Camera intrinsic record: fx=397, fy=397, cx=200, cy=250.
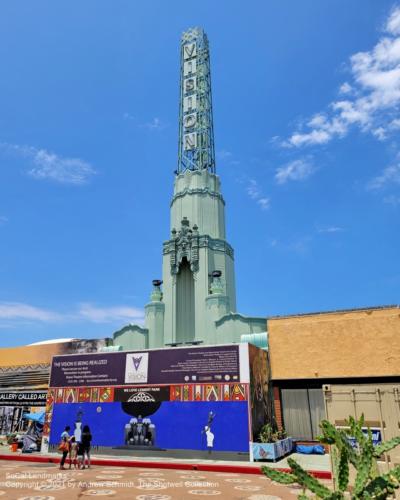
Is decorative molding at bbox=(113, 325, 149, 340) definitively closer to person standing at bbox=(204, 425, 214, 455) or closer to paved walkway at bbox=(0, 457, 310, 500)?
person standing at bbox=(204, 425, 214, 455)

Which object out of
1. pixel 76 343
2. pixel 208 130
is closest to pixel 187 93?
pixel 208 130

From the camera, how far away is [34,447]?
2377 centimetres

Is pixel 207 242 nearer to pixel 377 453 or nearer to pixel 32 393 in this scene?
pixel 32 393

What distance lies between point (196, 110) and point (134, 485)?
37.3 meters

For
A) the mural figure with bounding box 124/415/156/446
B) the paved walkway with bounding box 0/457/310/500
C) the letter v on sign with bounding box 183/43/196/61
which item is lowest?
the paved walkway with bounding box 0/457/310/500

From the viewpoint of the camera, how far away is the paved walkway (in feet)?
35.7

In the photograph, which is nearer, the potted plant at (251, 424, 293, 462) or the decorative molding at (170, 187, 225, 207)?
the potted plant at (251, 424, 293, 462)

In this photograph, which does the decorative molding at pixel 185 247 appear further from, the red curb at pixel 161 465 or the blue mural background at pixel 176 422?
the red curb at pixel 161 465

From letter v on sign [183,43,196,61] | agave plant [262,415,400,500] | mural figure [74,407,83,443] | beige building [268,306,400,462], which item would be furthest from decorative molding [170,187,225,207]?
agave plant [262,415,400,500]

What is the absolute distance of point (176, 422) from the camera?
21.3 meters

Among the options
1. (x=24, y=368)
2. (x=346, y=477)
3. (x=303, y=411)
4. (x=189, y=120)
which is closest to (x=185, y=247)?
(x=189, y=120)

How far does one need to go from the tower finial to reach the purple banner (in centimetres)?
2272

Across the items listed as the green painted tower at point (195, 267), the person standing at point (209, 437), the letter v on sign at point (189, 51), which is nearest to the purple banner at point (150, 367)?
the person standing at point (209, 437)

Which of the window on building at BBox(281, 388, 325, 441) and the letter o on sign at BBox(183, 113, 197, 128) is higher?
the letter o on sign at BBox(183, 113, 197, 128)
